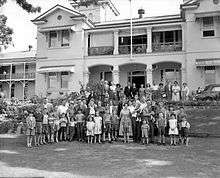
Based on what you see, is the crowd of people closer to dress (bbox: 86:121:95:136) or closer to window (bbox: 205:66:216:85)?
dress (bbox: 86:121:95:136)

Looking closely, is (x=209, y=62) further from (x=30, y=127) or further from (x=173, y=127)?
(x=30, y=127)

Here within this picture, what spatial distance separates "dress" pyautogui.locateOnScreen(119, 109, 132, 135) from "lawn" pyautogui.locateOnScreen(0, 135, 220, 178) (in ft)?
2.74

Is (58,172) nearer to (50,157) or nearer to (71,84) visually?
(50,157)

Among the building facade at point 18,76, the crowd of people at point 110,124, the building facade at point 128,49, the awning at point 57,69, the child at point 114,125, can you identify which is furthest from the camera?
the building facade at point 18,76

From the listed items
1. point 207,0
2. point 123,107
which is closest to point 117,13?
point 207,0

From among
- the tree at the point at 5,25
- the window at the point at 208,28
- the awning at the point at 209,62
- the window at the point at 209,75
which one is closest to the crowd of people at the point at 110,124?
the tree at the point at 5,25

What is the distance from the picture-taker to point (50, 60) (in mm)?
33281

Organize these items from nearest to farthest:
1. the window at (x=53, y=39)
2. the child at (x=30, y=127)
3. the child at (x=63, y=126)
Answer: the child at (x=30, y=127)
the child at (x=63, y=126)
the window at (x=53, y=39)

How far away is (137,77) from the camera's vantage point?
33.0 meters

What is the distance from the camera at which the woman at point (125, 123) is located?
15.9 m

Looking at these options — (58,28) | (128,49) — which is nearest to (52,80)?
(58,28)

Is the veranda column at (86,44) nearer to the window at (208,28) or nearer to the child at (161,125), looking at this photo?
the window at (208,28)

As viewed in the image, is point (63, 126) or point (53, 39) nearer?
point (63, 126)

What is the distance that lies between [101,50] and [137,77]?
4.00 m
